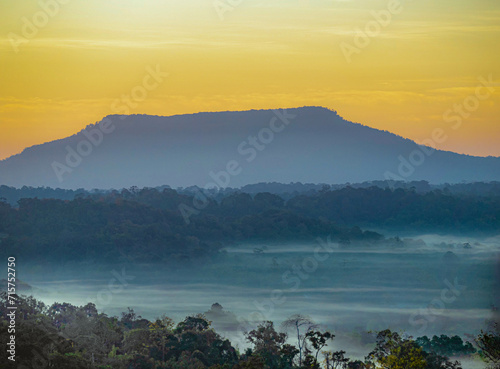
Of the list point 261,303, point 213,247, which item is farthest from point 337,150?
point 261,303

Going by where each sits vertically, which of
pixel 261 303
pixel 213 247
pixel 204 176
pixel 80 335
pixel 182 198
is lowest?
pixel 80 335

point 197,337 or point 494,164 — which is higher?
point 494,164

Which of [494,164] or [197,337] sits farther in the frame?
[494,164]

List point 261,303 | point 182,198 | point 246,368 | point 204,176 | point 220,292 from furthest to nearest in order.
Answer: point 204,176 < point 182,198 < point 220,292 < point 261,303 < point 246,368

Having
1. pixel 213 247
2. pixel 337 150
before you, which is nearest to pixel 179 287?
pixel 213 247

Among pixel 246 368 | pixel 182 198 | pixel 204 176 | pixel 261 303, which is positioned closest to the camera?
pixel 246 368

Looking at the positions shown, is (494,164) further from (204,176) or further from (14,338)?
(14,338)

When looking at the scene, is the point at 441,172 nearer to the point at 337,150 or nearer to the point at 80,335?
the point at 337,150
